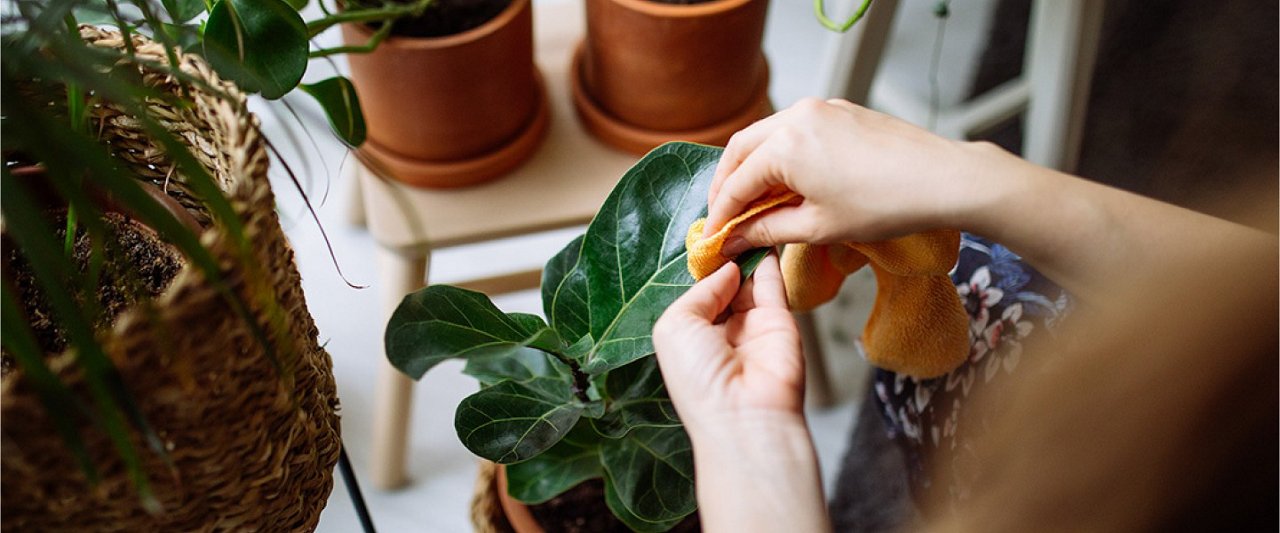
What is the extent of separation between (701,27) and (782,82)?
78 cm

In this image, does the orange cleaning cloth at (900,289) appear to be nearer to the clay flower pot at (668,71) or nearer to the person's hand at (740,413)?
the person's hand at (740,413)

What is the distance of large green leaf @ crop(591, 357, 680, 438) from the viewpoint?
0.72 metres

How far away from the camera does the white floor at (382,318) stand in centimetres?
124

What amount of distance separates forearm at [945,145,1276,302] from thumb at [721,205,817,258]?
0.26ft

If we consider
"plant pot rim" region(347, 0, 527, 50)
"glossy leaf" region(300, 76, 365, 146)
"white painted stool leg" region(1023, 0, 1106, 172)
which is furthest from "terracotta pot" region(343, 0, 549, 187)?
"white painted stool leg" region(1023, 0, 1106, 172)

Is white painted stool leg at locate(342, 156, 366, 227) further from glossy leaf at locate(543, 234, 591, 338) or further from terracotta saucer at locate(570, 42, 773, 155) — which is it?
glossy leaf at locate(543, 234, 591, 338)

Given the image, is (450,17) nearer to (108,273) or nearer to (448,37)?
(448,37)

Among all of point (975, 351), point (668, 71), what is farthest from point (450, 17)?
point (975, 351)

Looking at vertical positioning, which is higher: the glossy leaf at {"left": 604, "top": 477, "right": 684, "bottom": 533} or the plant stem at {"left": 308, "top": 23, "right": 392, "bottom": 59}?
the plant stem at {"left": 308, "top": 23, "right": 392, "bottom": 59}

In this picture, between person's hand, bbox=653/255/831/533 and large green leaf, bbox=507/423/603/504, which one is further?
large green leaf, bbox=507/423/603/504

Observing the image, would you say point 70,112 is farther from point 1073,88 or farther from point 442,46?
point 1073,88

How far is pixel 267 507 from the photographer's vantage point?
1.75 ft

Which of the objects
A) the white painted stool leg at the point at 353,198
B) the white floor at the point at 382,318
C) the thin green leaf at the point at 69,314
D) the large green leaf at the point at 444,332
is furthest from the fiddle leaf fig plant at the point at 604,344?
the white painted stool leg at the point at 353,198

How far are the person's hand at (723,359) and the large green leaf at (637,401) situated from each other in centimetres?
13
